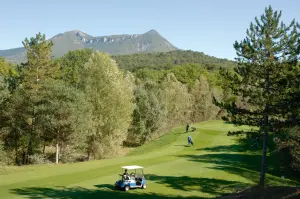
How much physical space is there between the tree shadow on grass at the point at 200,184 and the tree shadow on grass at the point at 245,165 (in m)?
4.07

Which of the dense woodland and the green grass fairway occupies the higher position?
the dense woodland

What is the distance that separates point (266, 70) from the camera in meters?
26.0

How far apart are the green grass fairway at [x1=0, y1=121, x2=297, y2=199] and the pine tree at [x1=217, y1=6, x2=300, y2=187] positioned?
19.7 feet

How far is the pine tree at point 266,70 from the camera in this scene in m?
25.3

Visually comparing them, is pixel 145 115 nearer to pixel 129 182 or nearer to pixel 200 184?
pixel 200 184

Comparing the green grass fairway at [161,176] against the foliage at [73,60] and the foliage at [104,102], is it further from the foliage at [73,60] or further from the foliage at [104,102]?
the foliage at [73,60]

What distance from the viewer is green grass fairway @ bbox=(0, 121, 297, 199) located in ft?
77.8

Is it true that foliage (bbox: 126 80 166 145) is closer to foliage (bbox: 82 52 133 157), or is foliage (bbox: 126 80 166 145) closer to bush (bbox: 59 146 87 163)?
foliage (bbox: 82 52 133 157)

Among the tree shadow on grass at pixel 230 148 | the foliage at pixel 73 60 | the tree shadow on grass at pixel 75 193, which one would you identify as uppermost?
the foliage at pixel 73 60

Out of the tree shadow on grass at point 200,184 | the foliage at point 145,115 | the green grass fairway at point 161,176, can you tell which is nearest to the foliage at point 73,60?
the foliage at point 145,115

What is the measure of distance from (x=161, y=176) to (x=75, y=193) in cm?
1013

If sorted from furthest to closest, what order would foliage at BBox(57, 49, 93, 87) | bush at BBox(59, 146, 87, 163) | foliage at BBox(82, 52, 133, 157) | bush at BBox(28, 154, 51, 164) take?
foliage at BBox(57, 49, 93, 87) → foliage at BBox(82, 52, 133, 157) → bush at BBox(59, 146, 87, 163) → bush at BBox(28, 154, 51, 164)

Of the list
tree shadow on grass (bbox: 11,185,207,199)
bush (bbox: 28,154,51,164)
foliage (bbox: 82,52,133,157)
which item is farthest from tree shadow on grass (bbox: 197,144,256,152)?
tree shadow on grass (bbox: 11,185,207,199)

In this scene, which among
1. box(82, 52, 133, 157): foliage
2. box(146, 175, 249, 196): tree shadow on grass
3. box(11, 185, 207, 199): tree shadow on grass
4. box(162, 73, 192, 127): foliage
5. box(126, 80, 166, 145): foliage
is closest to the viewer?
box(11, 185, 207, 199): tree shadow on grass
